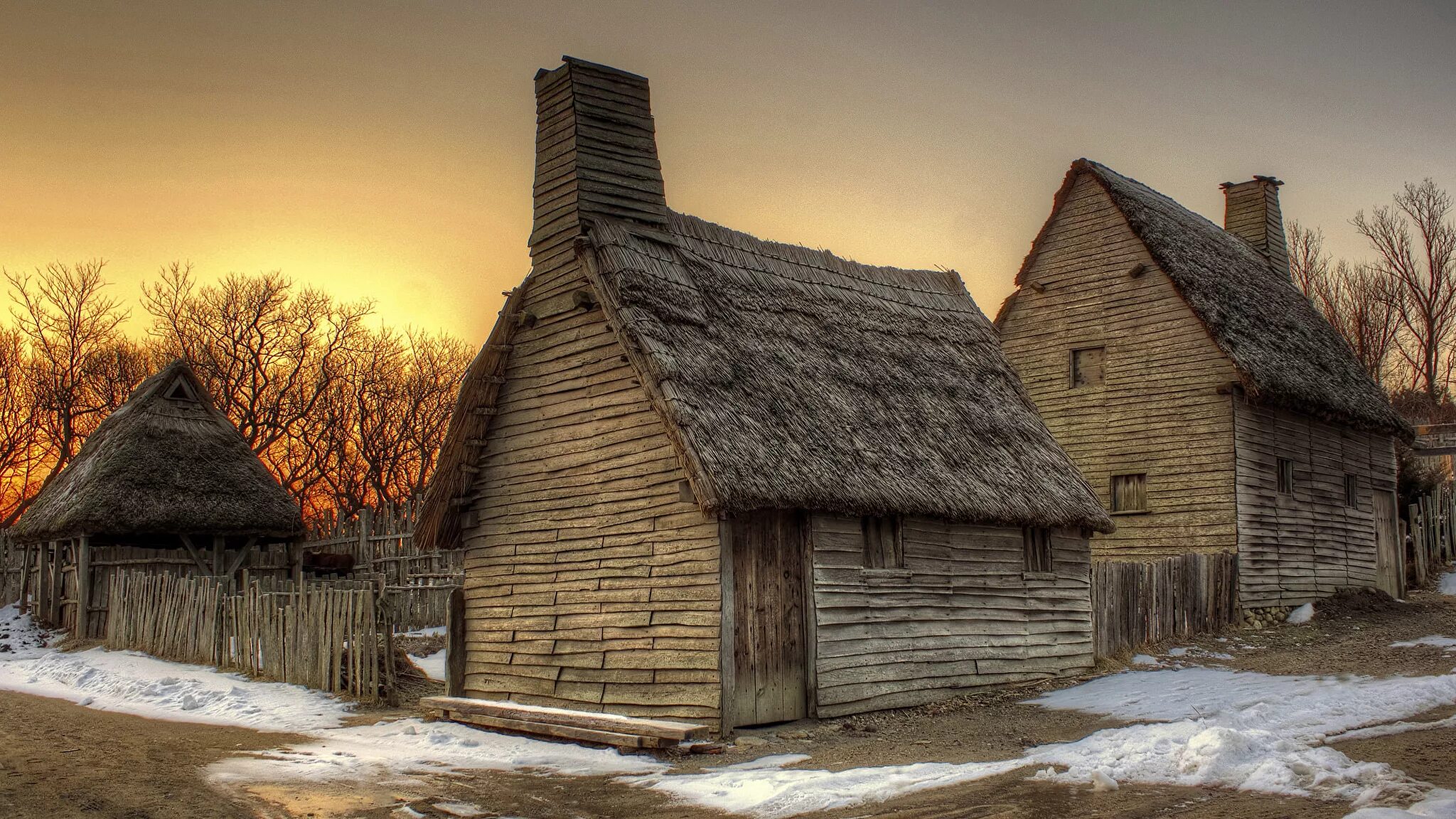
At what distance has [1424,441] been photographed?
3622cm

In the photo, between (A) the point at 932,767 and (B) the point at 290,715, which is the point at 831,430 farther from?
(B) the point at 290,715

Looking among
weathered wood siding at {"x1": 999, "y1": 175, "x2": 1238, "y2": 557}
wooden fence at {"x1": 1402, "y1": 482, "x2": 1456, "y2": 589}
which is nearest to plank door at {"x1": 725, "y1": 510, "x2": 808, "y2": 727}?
weathered wood siding at {"x1": 999, "y1": 175, "x2": 1238, "y2": 557}

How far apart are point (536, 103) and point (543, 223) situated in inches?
75.2

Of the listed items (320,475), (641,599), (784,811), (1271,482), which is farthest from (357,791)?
(320,475)

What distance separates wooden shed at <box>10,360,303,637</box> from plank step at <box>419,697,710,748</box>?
11.8 metres

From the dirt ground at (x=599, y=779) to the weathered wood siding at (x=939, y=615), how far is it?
430 millimetres

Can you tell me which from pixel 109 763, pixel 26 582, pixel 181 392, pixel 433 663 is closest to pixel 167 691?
pixel 433 663

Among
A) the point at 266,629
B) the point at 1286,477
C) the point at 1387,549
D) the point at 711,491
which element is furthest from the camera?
the point at 1387,549

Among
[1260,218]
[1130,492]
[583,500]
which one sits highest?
[1260,218]

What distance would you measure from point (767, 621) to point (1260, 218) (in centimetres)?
2234

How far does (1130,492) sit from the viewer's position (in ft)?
79.1

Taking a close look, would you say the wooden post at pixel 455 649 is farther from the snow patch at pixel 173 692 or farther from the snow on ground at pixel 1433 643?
the snow on ground at pixel 1433 643

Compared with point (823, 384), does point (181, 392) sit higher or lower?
higher

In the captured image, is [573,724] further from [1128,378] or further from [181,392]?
[181,392]
